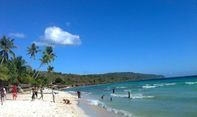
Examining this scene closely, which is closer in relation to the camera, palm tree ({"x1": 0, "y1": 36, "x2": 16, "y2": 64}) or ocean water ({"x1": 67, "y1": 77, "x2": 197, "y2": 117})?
ocean water ({"x1": 67, "y1": 77, "x2": 197, "y2": 117})

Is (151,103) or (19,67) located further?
(19,67)

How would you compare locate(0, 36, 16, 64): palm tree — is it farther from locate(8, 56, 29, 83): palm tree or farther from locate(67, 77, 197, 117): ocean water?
locate(67, 77, 197, 117): ocean water

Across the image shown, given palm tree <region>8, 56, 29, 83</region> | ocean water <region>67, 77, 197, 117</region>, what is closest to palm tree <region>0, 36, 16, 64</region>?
palm tree <region>8, 56, 29, 83</region>

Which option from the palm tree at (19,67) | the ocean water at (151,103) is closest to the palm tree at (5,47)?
the palm tree at (19,67)

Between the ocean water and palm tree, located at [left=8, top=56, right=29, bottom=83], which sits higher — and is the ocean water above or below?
below

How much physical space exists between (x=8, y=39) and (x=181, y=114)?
165ft

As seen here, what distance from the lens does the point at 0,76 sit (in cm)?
4831

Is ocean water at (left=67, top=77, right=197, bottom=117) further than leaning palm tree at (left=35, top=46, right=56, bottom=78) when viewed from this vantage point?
No

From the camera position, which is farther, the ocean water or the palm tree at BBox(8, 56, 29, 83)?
the palm tree at BBox(8, 56, 29, 83)

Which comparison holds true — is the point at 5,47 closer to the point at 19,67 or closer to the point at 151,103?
the point at 19,67

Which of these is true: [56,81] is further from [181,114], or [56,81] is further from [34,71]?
[181,114]

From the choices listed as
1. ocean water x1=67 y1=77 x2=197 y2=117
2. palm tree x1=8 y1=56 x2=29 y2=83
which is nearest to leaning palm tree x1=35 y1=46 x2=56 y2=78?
palm tree x1=8 y1=56 x2=29 y2=83

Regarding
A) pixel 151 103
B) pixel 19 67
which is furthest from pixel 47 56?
pixel 151 103

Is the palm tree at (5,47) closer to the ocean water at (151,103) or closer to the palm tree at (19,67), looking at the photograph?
the palm tree at (19,67)
